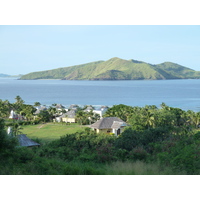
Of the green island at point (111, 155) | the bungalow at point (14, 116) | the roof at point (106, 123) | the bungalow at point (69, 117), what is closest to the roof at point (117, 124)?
the roof at point (106, 123)

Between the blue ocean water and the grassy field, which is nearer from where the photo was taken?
the grassy field

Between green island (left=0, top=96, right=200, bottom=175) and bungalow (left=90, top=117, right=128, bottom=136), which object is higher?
green island (left=0, top=96, right=200, bottom=175)

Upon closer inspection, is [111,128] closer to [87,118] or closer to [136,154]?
[87,118]

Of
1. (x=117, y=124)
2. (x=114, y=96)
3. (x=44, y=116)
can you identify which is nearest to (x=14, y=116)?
(x=44, y=116)

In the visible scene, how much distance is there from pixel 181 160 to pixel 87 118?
92.6ft

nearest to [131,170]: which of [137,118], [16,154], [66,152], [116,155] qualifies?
[16,154]

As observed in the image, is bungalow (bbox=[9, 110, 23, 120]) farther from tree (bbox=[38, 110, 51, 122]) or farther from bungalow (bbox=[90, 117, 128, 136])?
bungalow (bbox=[90, 117, 128, 136])

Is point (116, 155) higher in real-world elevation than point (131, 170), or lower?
lower

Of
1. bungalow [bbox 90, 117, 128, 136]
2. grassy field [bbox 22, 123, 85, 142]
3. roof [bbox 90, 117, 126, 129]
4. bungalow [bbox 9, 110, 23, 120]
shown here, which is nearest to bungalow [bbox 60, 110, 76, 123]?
grassy field [bbox 22, 123, 85, 142]

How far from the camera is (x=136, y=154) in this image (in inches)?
467

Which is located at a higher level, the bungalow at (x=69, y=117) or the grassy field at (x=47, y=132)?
the bungalow at (x=69, y=117)

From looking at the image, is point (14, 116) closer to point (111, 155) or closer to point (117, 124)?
point (117, 124)

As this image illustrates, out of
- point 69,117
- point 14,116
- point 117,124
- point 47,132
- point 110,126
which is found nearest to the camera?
point 117,124

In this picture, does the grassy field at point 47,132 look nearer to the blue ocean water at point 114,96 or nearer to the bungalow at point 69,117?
the bungalow at point 69,117
